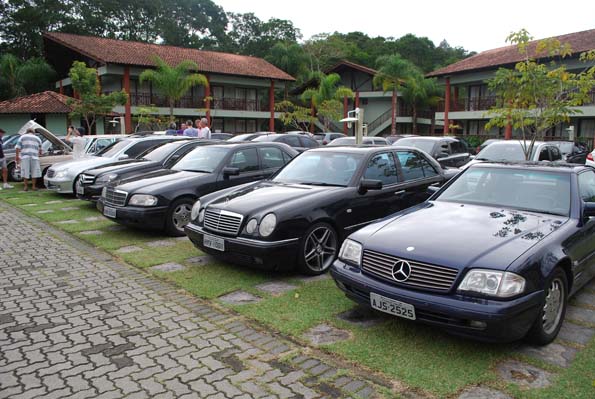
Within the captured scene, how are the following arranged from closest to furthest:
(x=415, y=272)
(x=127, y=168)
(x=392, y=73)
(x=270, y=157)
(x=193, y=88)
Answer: (x=415, y=272)
(x=270, y=157)
(x=127, y=168)
(x=392, y=73)
(x=193, y=88)

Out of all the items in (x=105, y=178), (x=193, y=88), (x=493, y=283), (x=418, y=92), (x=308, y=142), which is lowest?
(x=493, y=283)

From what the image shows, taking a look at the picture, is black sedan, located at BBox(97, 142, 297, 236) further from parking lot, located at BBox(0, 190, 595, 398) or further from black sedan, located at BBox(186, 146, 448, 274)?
parking lot, located at BBox(0, 190, 595, 398)

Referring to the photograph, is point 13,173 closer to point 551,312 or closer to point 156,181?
point 156,181

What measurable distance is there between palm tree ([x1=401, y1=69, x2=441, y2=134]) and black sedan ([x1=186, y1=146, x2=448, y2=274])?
32.5 metres

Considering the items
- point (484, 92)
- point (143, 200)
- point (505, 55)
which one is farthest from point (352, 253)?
point (484, 92)

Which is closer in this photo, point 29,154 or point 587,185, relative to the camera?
point 587,185

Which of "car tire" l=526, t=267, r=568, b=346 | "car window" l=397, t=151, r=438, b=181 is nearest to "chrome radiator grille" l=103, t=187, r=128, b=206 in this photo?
"car window" l=397, t=151, r=438, b=181

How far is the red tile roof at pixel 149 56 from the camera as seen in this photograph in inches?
1202

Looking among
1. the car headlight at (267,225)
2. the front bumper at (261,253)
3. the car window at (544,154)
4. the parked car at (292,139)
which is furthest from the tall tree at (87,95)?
the car headlight at (267,225)

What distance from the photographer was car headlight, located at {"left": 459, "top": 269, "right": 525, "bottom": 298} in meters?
3.52

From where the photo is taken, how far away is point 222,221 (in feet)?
19.0

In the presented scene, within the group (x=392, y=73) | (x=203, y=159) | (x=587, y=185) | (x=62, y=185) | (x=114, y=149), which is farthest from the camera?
(x=392, y=73)

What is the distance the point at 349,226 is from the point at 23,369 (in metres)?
3.84

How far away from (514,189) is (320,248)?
229 centimetres
